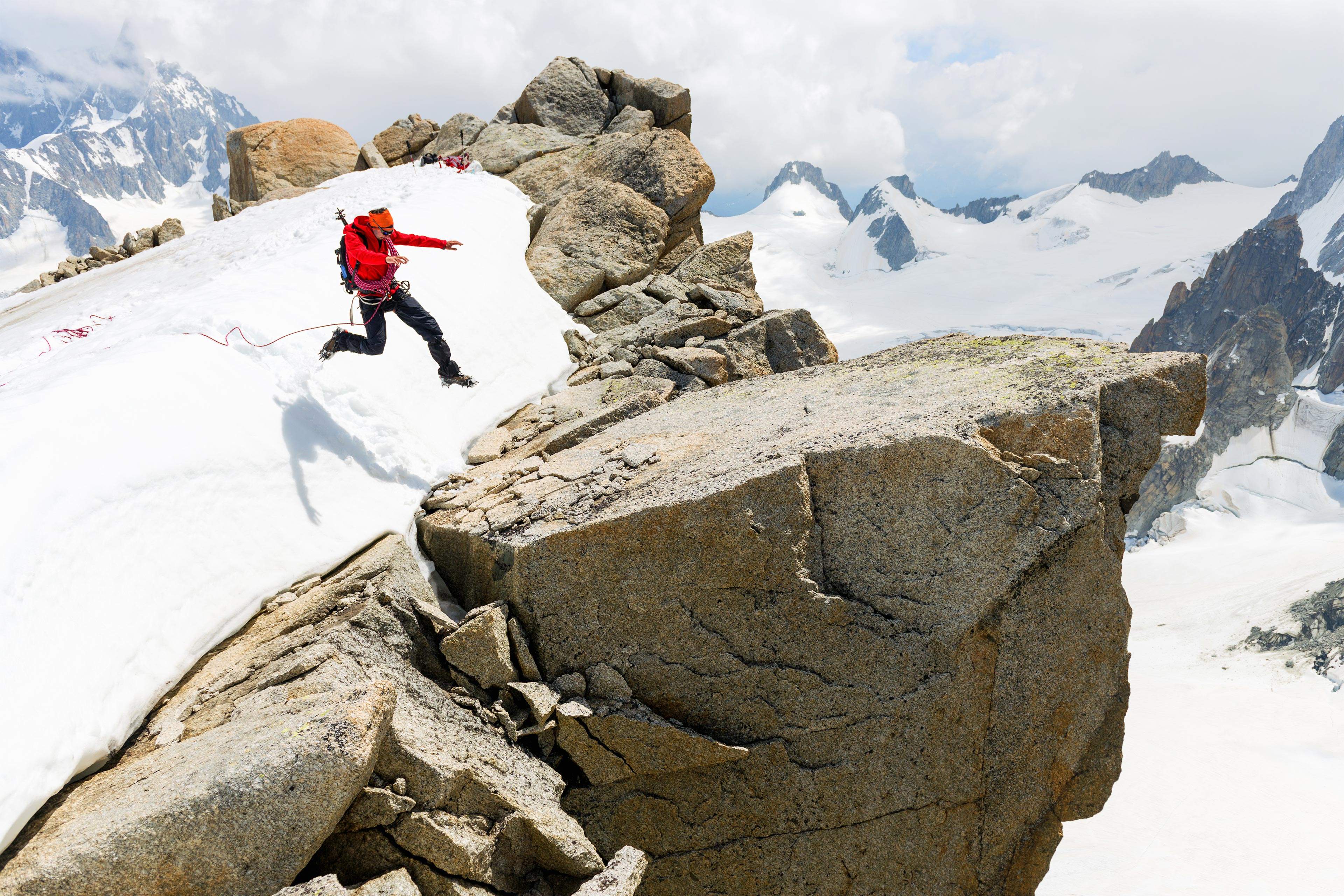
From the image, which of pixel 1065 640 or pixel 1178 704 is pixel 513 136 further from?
pixel 1178 704

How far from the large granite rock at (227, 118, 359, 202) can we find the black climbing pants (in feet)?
73.0

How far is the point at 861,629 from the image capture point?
8844 millimetres

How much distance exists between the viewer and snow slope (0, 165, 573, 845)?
6852 mm

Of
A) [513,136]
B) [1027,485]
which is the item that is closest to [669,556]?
[1027,485]

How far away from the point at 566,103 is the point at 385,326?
19.8 meters

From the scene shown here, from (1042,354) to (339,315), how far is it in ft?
40.5

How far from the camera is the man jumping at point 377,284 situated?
11492 millimetres

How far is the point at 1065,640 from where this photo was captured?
29.6 ft

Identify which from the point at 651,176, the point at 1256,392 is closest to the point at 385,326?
the point at 651,176

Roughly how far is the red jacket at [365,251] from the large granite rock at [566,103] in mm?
18045

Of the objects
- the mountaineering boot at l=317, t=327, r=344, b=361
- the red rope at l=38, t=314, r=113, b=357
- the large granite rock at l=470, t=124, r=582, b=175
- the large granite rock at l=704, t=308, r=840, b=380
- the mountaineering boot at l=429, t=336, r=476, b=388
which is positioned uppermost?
the large granite rock at l=470, t=124, r=582, b=175

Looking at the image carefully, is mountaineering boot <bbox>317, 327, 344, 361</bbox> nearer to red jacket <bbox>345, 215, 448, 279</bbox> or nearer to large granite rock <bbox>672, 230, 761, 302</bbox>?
red jacket <bbox>345, 215, 448, 279</bbox>

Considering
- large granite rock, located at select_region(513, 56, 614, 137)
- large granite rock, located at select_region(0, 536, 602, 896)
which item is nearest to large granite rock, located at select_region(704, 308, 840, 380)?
large granite rock, located at select_region(0, 536, 602, 896)

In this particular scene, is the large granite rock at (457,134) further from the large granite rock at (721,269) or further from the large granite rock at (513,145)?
the large granite rock at (721,269)
